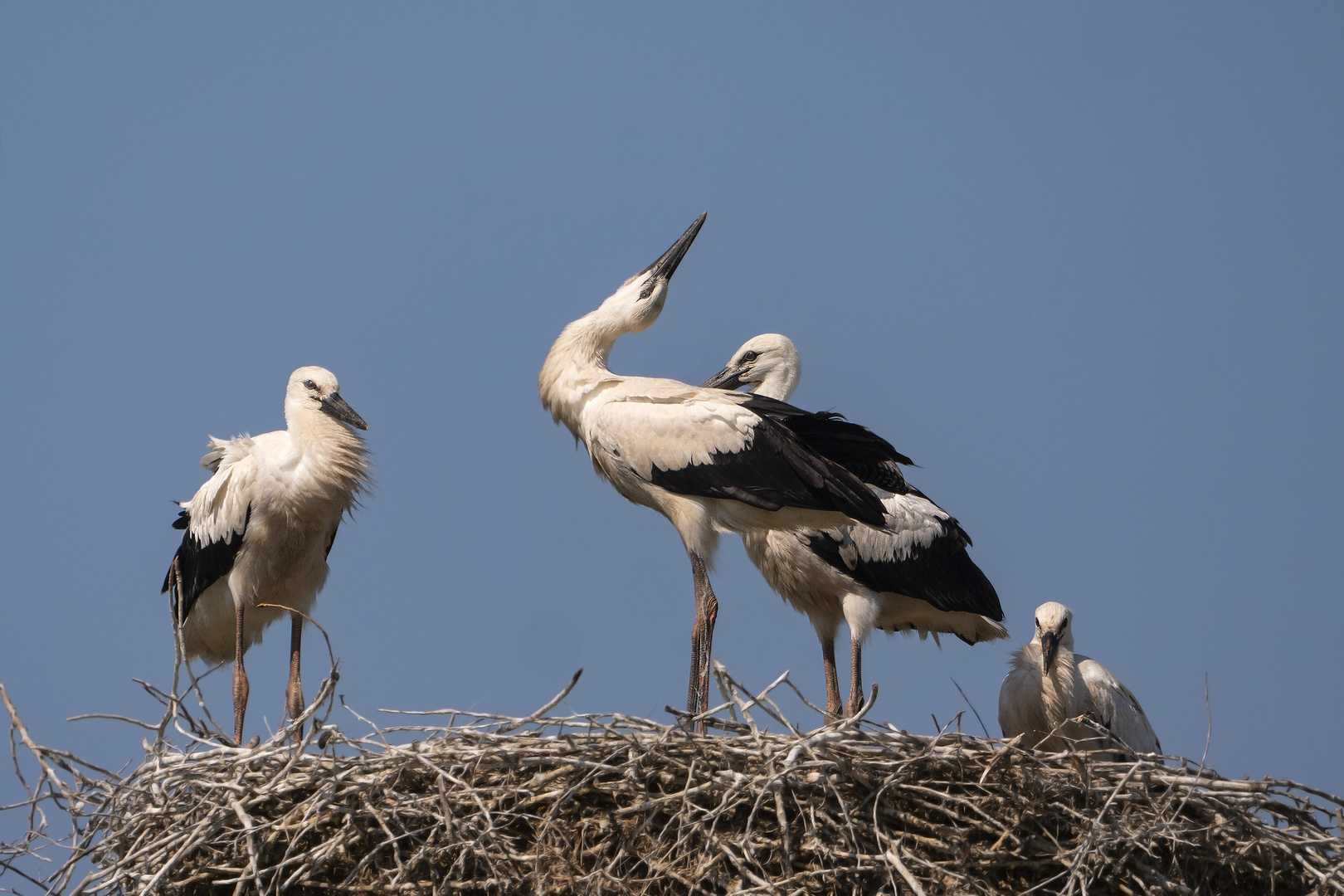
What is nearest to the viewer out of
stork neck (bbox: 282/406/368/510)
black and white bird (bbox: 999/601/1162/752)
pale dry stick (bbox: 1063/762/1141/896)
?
pale dry stick (bbox: 1063/762/1141/896)

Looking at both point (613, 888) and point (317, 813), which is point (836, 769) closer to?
point (613, 888)

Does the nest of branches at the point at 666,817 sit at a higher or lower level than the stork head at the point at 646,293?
lower

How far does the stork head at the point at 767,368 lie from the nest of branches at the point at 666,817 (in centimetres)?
342

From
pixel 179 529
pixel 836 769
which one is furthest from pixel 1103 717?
pixel 179 529

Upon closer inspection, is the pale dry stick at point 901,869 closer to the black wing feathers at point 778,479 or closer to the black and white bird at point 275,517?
the black wing feathers at point 778,479

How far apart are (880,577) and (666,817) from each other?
9.14ft

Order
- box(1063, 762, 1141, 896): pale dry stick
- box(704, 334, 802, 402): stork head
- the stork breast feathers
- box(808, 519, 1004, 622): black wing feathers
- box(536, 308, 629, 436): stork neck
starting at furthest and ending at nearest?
box(704, 334, 802, 402): stork head < box(808, 519, 1004, 622): black wing feathers < box(536, 308, 629, 436): stork neck < the stork breast feathers < box(1063, 762, 1141, 896): pale dry stick

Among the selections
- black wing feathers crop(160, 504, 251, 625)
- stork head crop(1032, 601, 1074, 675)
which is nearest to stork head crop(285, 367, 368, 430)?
black wing feathers crop(160, 504, 251, 625)

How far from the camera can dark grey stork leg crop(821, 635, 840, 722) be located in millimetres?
6559

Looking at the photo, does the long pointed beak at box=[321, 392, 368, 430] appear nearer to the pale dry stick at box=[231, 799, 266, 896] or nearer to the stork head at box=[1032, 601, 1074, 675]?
the pale dry stick at box=[231, 799, 266, 896]

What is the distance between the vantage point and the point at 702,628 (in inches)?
214

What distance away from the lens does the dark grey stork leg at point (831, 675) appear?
6559mm

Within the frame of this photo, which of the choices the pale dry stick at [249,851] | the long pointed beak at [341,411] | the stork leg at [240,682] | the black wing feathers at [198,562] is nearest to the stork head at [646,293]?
the long pointed beak at [341,411]

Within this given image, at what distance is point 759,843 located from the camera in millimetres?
3844
